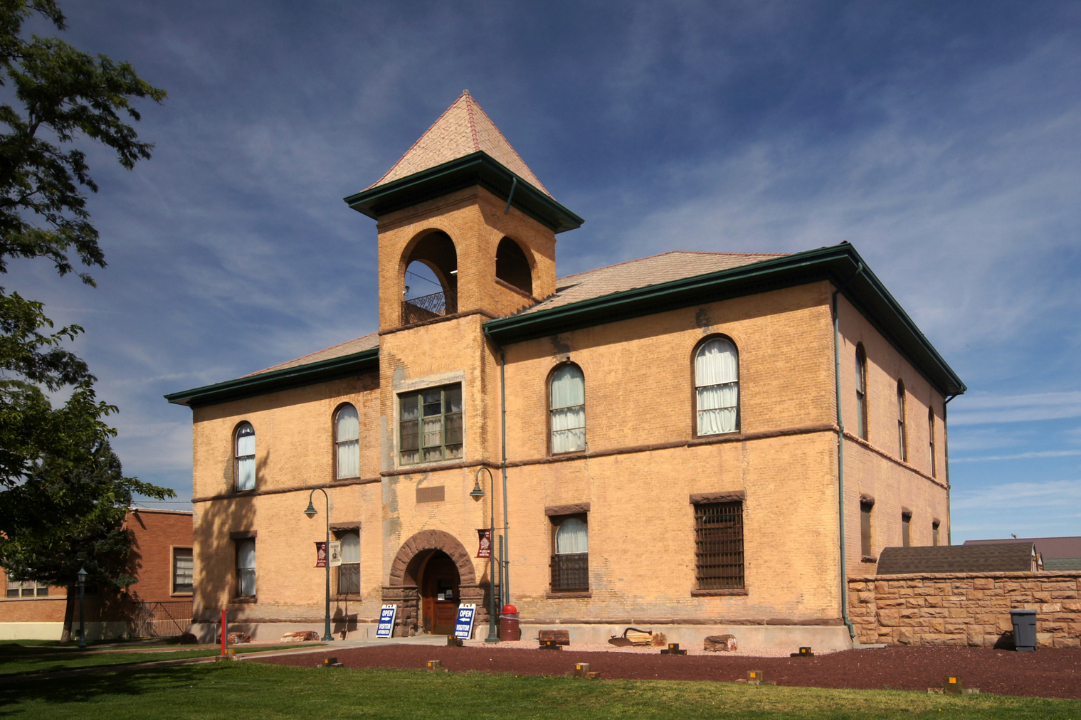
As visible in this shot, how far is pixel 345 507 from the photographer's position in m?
29.1

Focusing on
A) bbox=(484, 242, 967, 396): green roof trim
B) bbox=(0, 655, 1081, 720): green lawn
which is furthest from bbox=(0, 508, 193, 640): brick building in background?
bbox=(0, 655, 1081, 720): green lawn

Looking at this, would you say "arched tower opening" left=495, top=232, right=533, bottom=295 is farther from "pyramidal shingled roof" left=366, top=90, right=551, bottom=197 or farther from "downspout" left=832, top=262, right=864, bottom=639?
"downspout" left=832, top=262, right=864, bottom=639

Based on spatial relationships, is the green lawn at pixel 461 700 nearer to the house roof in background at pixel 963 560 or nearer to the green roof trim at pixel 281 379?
the house roof in background at pixel 963 560

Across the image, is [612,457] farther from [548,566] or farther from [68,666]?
[68,666]

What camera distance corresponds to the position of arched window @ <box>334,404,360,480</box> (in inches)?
1161

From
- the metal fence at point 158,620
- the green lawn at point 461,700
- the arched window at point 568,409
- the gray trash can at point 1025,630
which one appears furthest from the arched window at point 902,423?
the metal fence at point 158,620

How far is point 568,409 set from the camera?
2489 cm

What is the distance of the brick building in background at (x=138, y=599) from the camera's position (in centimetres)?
3978

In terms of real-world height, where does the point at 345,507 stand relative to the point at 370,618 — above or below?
above

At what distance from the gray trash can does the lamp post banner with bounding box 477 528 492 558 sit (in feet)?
39.5

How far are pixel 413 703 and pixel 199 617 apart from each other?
859 inches

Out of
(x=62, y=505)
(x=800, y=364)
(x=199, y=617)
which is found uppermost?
(x=800, y=364)

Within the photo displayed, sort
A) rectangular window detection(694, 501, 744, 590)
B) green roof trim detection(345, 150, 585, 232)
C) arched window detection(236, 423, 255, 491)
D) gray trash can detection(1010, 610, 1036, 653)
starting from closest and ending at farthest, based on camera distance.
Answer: gray trash can detection(1010, 610, 1036, 653), rectangular window detection(694, 501, 744, 590), green roof trim detection(345, 150, 585, 232), arched window detection(236, 423, 255, 491)

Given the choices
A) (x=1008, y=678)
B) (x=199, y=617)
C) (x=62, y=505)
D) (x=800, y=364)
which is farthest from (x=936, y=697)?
(x=199, y=617)
